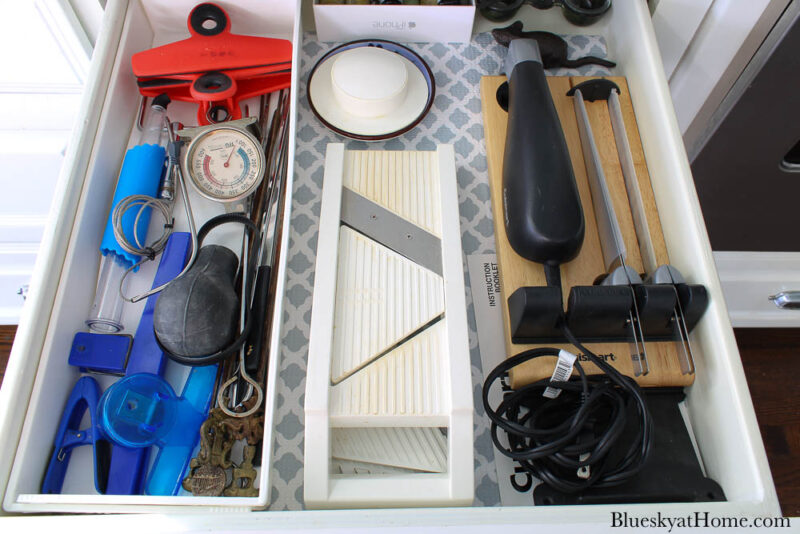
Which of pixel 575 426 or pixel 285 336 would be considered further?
pixel 285 336

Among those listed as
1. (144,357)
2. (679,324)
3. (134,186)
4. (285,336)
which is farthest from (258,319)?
(679,324)

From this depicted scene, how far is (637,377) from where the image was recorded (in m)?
0.65

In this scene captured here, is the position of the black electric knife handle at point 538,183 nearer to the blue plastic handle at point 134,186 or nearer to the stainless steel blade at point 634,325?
the stainless steel blade at point 634,325

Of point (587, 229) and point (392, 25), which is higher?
point (392, 25)

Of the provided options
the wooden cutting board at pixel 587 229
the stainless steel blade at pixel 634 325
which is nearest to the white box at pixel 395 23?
the wooden cutting board at pixel 587 229

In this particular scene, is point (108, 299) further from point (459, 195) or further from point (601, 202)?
point (601, 202)

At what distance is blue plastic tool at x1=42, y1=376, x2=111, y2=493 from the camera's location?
0.60 metres

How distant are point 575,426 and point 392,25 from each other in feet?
2.19

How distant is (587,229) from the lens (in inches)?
29.1

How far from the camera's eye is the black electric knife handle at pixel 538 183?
2.15 feet

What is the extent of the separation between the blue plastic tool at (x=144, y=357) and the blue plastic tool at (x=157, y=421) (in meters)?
0.02

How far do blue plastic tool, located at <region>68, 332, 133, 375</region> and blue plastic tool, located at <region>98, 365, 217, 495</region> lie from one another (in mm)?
54

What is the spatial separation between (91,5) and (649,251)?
A: 970 millimetres

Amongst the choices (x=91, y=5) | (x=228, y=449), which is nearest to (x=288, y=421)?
(x=228, y=449)
